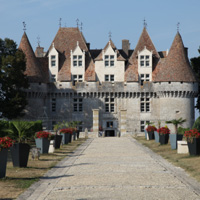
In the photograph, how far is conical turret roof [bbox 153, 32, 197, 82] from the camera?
175ft

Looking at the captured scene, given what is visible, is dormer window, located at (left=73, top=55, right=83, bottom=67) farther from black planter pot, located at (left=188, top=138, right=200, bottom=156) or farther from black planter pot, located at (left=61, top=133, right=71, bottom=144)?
black planter pot, located at (left=188, top=138, right=200, bottom=156)

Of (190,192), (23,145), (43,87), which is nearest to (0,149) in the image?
(23,145)

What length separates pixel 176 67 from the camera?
53344mm

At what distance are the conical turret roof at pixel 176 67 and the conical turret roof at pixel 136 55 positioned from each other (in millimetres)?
2813

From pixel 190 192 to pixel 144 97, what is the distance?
146ft

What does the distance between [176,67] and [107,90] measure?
814 centimetres

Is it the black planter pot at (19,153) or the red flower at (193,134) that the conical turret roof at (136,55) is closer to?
the red flower at (193,134)

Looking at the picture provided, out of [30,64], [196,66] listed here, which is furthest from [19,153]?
[196,66]

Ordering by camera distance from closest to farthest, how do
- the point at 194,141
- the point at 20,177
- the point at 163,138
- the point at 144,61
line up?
the point at 20,177 < the point at 194,141 < the point at 163,138 < the point at 144,61

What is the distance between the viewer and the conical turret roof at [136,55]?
184 ft

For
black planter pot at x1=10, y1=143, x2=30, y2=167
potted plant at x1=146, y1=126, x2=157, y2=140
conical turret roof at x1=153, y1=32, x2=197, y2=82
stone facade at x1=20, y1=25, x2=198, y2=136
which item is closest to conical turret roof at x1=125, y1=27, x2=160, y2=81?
stone facade at x1=20, y1=25, x2=198, y2=136

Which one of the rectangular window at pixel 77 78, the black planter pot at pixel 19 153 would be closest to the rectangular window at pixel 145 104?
the rectangular window at pixel 77 78

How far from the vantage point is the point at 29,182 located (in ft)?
40.9

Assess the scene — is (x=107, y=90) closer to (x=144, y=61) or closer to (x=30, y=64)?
(x=144, y=61)
